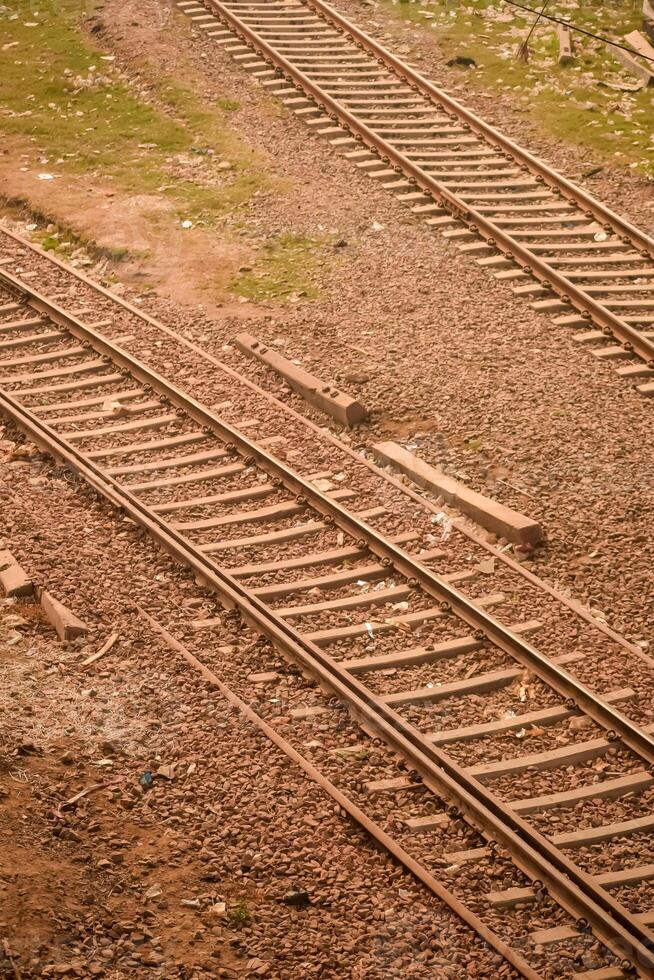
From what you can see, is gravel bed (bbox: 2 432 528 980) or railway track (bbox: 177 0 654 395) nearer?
gravel bed (bbox: 2 432 528 980)

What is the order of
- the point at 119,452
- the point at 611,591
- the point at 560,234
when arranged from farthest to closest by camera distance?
the point at 560,234 < the point at 119,452 < the point at 611,591

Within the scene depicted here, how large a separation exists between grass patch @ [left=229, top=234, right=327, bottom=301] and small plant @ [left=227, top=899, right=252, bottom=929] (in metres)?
7.95

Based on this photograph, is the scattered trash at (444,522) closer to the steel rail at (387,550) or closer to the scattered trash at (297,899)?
the steel rail at (387,550)

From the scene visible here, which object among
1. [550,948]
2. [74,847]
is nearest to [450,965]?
[550,948]

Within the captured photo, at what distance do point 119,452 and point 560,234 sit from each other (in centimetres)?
627

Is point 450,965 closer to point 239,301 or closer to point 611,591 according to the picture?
point 611,591

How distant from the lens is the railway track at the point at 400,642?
8.00 metres

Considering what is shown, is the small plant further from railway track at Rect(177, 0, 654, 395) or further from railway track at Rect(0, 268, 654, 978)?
railway track at Rect(177, 0, 654, 395)

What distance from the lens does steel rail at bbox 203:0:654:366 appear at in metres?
13.7

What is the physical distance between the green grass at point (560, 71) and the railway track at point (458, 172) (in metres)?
1.24

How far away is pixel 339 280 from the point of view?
47.6ft


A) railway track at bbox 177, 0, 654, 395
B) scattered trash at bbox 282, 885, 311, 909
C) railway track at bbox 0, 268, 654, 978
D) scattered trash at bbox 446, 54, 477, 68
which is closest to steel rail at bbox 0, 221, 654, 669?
railway track at bbox 0, 268, 654, 978

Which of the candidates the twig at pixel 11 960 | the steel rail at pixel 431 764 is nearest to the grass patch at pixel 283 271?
the steel rail at pixel 431 764

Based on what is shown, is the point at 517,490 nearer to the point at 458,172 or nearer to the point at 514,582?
the point at 514,582
